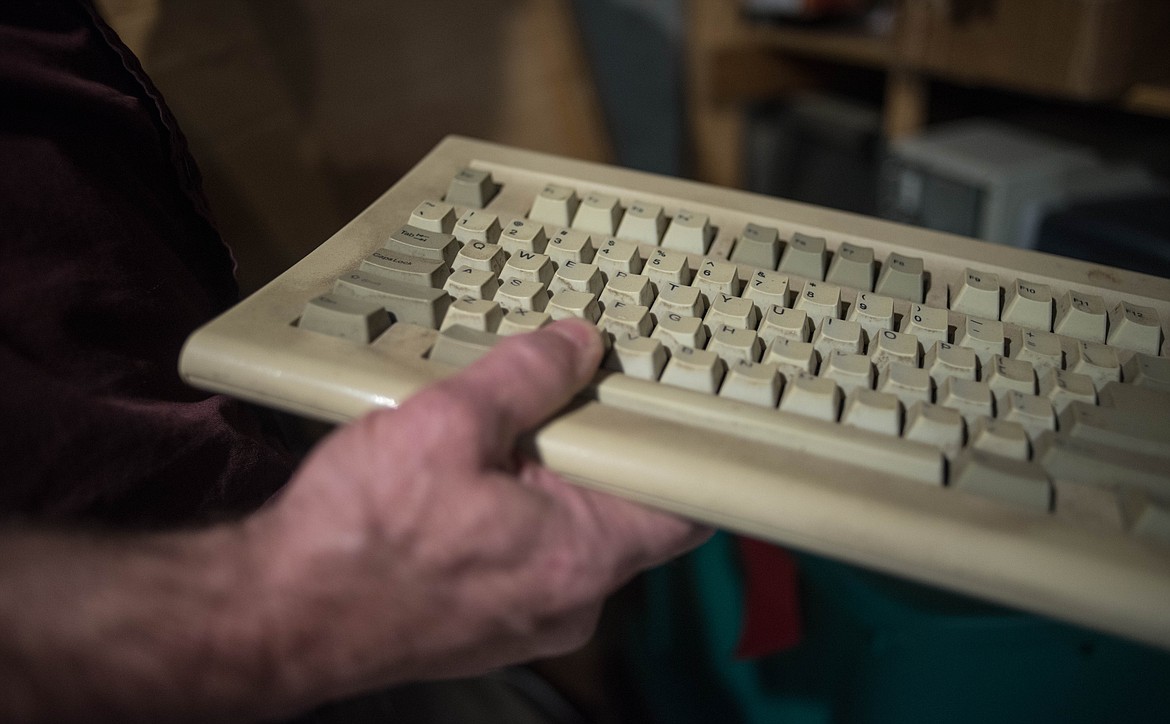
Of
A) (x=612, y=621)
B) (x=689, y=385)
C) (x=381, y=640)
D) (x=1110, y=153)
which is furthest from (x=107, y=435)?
(x=1110, y=153)

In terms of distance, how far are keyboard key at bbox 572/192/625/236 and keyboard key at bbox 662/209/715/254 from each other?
0.11ft

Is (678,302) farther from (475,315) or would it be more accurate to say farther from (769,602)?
(769,602)

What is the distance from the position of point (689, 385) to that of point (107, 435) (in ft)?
0.93

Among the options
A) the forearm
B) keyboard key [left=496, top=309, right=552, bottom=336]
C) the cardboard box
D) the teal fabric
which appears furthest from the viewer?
the cardboard box

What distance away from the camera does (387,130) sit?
756 millimetres

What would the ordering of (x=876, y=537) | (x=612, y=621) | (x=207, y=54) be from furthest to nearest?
(x=612, y=621), (x=207, y=54), (x=876, y=537)

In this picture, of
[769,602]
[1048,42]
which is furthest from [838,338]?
[1048,42]

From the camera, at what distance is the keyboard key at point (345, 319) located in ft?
1.29

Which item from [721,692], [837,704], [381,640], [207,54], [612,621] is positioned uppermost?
[207,54]

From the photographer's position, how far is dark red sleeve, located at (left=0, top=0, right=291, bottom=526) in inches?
13.9

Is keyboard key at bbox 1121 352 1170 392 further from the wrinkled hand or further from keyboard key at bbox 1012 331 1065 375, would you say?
the wrinkled hand

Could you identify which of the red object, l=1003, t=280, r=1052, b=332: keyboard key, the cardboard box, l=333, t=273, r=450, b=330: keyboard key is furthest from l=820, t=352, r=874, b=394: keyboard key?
the cardboard box

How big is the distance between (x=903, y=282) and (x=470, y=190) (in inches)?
11.0

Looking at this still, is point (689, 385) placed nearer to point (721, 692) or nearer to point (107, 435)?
point (107, 435)
